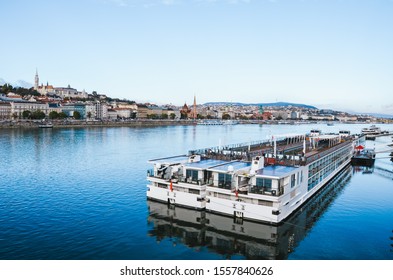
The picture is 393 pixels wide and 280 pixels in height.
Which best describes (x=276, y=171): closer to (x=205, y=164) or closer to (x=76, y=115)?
(x=205, y=164)

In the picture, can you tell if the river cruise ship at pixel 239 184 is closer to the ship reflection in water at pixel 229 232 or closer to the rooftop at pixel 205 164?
the rooftop at pixel 205 164

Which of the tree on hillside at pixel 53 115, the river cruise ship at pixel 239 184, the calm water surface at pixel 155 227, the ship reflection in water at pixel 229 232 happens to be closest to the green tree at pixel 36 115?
the tree on hillside at pixel 53 115

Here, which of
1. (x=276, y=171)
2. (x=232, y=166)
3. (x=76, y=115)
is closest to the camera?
(x=276, y=171)

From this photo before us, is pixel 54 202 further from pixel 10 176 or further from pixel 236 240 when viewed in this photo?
pixel 236 240

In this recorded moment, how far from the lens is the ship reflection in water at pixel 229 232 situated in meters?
13.2

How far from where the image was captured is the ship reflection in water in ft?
43.2

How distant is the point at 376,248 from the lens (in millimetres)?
13430

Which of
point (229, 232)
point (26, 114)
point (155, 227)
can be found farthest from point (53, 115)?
point (229, 232)

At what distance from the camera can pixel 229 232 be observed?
14531 millimetres

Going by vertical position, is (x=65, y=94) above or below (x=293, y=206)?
above

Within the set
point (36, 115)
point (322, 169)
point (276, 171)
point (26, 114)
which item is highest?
A: point (26, 114)

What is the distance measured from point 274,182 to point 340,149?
57.7ft

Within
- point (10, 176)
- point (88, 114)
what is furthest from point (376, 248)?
point (88, 114)

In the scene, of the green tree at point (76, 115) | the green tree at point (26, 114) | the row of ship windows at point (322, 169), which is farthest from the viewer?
the green tree at point (76, 115)
